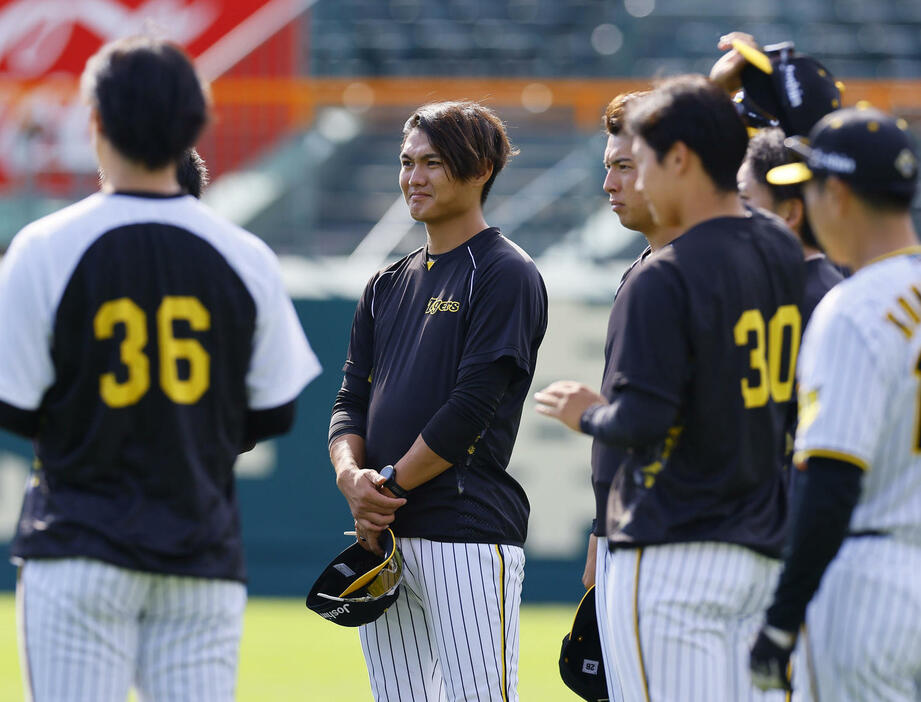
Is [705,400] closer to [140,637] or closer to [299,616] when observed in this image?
[140,637]

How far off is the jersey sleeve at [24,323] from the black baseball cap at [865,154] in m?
1.73

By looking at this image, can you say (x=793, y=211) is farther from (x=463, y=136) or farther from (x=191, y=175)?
(x=191, y=175)

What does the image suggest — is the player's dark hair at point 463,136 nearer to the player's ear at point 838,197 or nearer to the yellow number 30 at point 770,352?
the yellow number 30 at point 770,352

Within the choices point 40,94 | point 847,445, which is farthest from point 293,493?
point 847,445

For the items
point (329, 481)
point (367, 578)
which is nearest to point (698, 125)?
point (367, 578)

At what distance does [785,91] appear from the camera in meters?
3.95

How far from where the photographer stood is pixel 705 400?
10.6 feet

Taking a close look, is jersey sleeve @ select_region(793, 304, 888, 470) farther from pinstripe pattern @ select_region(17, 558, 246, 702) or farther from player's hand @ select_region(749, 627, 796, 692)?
pinstripe pattern @ select_region(17, 558, 246, 702)

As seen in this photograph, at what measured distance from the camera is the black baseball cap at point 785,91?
3924mm

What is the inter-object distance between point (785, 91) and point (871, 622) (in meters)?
1.75

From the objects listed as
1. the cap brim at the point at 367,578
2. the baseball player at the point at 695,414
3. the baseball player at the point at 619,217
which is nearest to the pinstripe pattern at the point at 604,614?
the baseball player at the point at 619,217

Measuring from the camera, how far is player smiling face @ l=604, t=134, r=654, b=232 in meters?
4.26

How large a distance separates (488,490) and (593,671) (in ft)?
2.14

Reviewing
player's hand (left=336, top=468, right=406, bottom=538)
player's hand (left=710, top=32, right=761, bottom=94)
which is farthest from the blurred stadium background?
player's hand (left=336, top=468, right=406, bottom=538)
